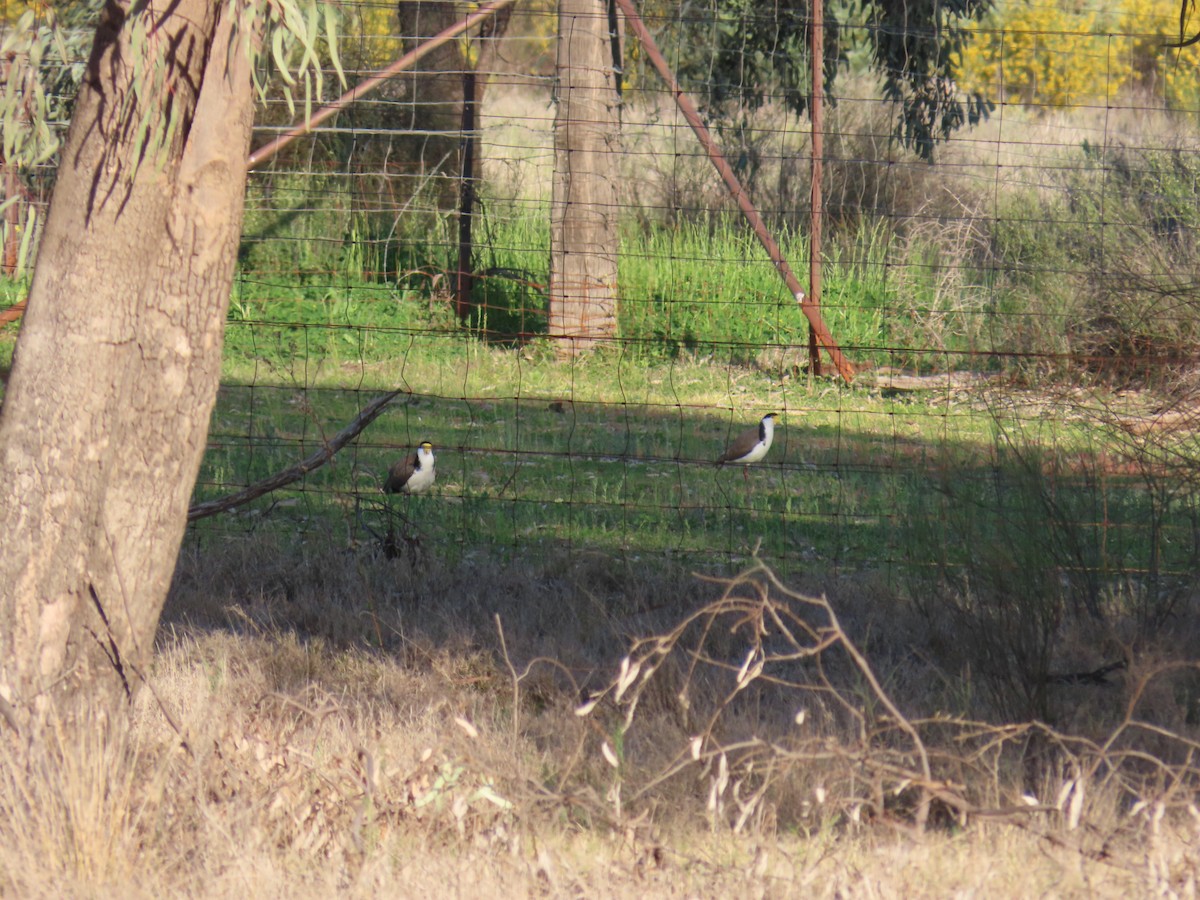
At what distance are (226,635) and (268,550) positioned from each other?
1020 millimetres

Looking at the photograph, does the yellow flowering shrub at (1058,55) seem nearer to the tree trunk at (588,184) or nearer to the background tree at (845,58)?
the background tree at (845,58)

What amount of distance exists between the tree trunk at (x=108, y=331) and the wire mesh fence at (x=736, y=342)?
0.38 meters

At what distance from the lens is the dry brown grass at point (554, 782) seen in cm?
272

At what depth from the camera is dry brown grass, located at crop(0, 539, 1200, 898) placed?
2.72 m

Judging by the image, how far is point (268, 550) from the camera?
17.8 ft

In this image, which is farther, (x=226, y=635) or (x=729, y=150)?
(x=729, y=150)

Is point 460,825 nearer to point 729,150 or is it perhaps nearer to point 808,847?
point 808,847

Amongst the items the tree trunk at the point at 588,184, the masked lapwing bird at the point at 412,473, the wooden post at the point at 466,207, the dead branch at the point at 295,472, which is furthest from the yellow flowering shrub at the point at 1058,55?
the dead branch at the point at 295,472

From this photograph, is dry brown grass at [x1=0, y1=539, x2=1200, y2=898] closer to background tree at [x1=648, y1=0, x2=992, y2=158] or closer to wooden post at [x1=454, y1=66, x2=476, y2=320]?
wooden post at [x1=454, y1=66, x2=476, y2=320]

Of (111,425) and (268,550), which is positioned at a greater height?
(111,425)

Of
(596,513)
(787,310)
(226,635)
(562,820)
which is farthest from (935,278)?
(562,820)

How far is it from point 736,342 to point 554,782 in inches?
145

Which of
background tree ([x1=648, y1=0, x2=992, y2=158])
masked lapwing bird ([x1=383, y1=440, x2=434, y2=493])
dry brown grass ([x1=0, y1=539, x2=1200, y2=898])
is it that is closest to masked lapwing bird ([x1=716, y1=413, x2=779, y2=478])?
masked lapwing bird ([x1=383, y1=440, x2=434, y2=493])

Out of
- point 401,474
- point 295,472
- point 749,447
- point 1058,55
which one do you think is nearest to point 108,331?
point 295,472
